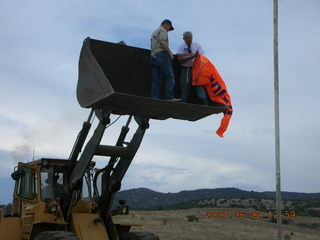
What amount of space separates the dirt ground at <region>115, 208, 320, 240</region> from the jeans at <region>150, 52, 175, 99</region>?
1220 centimetres

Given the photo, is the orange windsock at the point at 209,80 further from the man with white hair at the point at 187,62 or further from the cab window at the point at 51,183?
the cab window at the point at 51,183

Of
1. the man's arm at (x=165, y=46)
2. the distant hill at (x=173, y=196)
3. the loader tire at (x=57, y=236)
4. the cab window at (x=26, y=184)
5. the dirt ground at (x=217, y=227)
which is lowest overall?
the loader tire at (x=57, y=236)

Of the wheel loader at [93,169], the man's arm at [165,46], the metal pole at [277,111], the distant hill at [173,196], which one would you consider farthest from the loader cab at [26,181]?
the distant hill at [173,196]

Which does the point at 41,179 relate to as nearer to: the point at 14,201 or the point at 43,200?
the point at 43,200

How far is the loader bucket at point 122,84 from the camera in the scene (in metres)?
9.16

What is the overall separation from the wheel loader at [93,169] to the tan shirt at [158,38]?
59 cm

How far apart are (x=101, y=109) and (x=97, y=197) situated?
2.59 metres

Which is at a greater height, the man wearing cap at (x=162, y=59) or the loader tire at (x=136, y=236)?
the man wearing cap at (x=162, y=59)

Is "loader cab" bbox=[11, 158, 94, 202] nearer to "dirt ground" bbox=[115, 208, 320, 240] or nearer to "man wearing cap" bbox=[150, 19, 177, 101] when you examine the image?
"man wearing cap" bbox=[150, 19, 177, 101]

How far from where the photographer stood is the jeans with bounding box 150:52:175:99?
32.5 feet

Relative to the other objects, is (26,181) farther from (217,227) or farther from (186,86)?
(217,227)

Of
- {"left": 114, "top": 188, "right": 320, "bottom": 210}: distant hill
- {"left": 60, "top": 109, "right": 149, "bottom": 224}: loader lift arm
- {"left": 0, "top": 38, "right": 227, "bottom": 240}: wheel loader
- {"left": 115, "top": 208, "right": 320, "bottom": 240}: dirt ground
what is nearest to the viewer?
{"left": 0, "top": 38, "right": 227, "bottom": 240}: wheel loader

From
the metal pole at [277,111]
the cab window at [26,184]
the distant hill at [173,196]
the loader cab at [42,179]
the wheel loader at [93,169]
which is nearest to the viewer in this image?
the wheel loader at [93,169]

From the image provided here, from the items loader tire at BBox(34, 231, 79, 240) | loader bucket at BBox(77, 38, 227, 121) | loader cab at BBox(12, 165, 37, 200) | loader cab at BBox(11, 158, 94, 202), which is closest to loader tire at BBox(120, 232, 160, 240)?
loader cab at BBox(11, 158, 94, 202)
